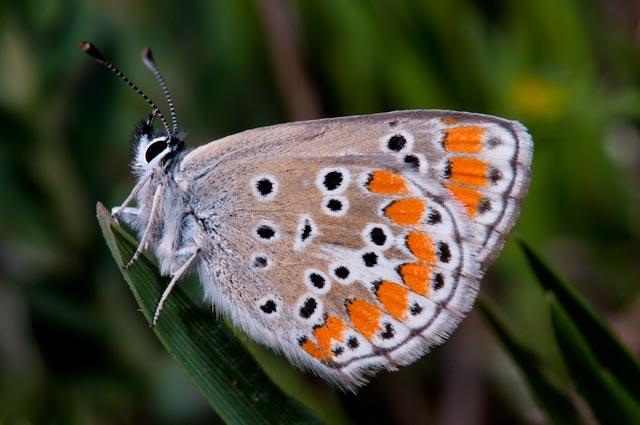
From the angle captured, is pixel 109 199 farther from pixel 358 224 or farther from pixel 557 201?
pixel 557 201

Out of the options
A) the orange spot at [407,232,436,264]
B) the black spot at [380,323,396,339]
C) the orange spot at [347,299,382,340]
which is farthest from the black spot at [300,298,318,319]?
the orange spot at [407,232,436,264]

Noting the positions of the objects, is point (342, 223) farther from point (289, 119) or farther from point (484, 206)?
point (289, 119)

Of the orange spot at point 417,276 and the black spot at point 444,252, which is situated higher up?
the black spot at point 444,252

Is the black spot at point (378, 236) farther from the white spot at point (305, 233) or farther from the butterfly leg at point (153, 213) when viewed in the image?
the butterfly leg at point (153, 213)

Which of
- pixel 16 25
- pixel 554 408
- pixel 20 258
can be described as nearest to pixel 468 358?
pixel 554 408

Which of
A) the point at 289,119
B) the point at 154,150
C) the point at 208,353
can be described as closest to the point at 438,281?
the point at 208,353

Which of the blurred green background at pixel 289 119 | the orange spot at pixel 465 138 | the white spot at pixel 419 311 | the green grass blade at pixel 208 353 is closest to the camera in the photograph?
the green grass blade at pixel 208 353

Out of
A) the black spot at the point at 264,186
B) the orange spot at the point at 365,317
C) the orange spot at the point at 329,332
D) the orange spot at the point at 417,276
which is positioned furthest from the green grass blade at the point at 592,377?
the black spot at the point at 264,186
